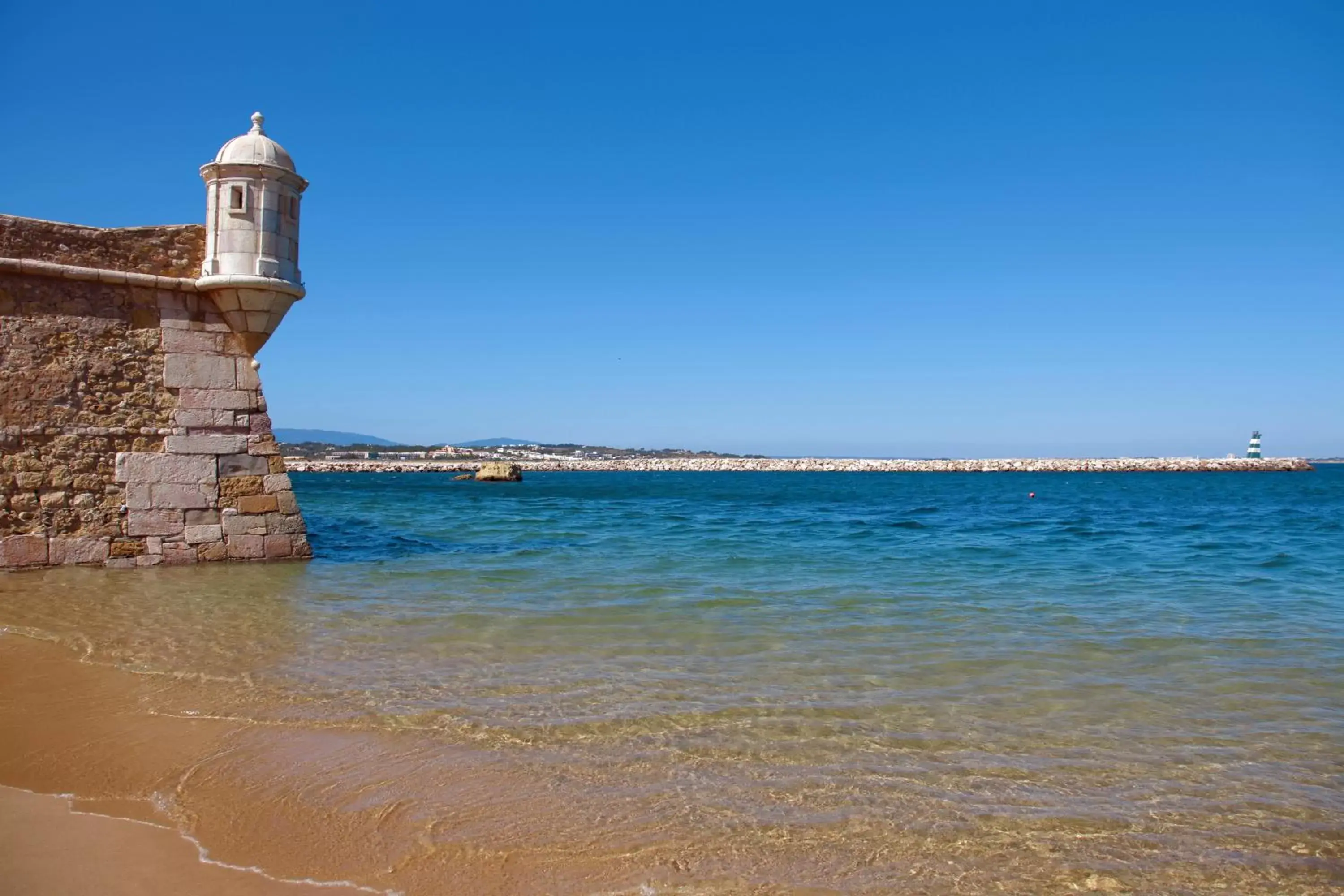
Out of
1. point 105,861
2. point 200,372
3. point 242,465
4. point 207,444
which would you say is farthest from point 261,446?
point 105,861

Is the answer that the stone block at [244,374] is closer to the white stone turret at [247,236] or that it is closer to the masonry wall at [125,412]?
the masonry wall at [125,412]

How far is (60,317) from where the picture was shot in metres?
9.47

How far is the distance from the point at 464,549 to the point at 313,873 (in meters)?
10.3

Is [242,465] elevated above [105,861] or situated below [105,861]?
above

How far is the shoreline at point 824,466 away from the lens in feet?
284

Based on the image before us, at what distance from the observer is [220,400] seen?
10.2 meters

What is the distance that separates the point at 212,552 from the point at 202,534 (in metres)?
0.23

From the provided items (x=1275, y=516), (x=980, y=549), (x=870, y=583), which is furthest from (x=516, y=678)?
(x=1275, y=516)

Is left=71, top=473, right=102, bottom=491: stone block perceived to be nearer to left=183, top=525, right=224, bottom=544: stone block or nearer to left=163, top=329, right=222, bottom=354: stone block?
left=183, top=525, right=224, bottom=544: stone block

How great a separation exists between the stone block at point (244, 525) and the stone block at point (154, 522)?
0.46m

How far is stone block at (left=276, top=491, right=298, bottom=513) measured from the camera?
10.6 meters

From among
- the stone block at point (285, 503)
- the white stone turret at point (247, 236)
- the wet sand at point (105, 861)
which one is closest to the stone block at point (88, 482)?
the stone block at point (285, 503)

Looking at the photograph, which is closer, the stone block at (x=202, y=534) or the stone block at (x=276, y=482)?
the stone block at (x=202, y=534)

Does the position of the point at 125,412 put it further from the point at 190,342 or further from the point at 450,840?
the point at 450,840
